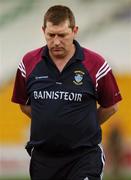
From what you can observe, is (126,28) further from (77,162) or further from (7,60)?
(77,162)

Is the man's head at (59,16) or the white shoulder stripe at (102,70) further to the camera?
the white shoulder stripe at (102,70)

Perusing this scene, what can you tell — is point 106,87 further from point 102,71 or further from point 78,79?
point 78,79

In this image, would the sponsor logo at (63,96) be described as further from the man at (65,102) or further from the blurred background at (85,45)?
the blurred background at (85,45)

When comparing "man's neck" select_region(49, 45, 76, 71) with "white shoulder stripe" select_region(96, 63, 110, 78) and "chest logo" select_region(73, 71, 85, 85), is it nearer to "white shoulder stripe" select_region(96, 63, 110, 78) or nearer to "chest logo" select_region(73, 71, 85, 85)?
"chest logo" select_region(73, 71, 85, 85)

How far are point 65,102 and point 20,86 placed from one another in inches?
21.9

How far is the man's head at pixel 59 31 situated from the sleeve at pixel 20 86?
1.18 feet

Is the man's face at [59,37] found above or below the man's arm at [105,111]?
above

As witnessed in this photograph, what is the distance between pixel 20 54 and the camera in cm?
1104

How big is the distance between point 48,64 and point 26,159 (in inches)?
194

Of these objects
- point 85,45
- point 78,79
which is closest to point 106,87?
point 78,79

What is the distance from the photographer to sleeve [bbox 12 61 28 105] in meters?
6.57

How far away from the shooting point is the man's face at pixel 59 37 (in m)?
6.21

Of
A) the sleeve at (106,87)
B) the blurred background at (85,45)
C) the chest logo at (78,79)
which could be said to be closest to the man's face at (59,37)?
the chest logo at (78,79)

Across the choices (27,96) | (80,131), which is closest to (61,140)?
(80,131)
